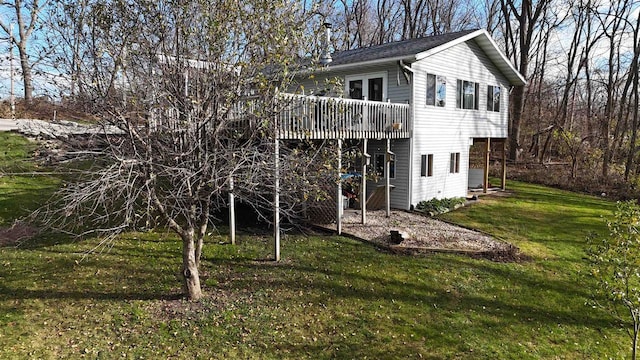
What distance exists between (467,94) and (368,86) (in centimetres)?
492

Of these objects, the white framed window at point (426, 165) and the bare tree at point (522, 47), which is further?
the bare tree at point (522, 47)

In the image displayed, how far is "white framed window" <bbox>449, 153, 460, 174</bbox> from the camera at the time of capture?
52.5 feet

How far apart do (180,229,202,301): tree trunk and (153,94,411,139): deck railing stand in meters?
2.03

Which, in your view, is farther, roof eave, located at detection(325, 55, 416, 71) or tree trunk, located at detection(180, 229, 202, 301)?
roof eave, located at detection(325, 55, 416, 71)

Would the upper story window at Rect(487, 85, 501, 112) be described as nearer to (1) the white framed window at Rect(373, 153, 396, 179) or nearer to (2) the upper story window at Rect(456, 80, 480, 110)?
(2) the upper story window at Rect(456, 80, 480, 110)

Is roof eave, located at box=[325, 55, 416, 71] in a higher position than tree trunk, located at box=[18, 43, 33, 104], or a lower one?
higher

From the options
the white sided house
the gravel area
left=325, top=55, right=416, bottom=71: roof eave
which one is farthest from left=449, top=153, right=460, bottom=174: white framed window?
left=325, top=55, right=416, bottom=71: roof eave

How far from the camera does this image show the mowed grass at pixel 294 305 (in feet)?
19.2

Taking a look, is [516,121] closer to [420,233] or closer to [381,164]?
[381,164]

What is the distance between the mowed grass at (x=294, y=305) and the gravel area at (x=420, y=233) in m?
0.62

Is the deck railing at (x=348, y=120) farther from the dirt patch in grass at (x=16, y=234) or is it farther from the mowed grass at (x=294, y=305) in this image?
the dirt patch in grass at (x=16, y=234)

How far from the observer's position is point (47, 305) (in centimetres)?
649

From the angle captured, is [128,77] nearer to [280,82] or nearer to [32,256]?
[280,82]

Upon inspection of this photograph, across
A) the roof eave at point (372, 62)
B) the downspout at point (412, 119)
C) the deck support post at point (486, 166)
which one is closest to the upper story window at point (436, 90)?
the downspout at point (412, 119)
